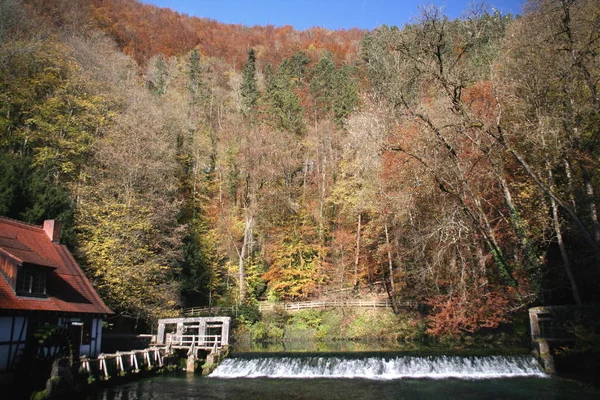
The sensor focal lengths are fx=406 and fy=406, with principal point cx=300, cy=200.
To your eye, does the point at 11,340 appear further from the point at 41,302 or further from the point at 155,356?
the point at 155,356

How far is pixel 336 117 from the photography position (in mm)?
45188

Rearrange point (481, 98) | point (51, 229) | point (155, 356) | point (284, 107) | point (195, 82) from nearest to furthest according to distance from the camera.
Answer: point (51, 229), point (155, 356), point (481, 98), point (284, 107), point (195, 82)

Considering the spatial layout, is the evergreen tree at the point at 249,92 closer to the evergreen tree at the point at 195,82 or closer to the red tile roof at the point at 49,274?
the evergreen tree at the point at 195,82

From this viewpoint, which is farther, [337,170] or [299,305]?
[337,170]

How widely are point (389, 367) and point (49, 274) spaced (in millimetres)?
14435

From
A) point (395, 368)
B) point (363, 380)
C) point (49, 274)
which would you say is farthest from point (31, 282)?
point (395, 368)

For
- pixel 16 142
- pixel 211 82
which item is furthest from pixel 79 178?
pixel 211 82

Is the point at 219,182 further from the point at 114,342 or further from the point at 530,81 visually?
the point at 530,81

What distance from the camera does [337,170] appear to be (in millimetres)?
40031

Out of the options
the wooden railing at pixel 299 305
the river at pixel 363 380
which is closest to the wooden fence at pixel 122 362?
the river at pixel 363 380

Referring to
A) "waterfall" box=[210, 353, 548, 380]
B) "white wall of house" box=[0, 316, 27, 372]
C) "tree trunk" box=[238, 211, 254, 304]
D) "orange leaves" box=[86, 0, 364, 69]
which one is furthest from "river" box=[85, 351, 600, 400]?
"orange leaves" box=[86, 0, 364, 69]

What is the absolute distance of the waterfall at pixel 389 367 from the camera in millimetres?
16234

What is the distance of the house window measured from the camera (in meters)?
14.3

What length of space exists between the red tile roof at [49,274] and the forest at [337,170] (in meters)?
4.07
